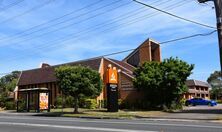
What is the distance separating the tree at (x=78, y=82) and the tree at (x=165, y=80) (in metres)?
6.02

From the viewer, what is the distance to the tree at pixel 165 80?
40688 millimetres

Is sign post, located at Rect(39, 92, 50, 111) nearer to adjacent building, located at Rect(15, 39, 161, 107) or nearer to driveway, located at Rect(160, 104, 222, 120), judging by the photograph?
adjacent building, located at Rect(15, 39, 161, 107)

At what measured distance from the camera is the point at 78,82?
121ft

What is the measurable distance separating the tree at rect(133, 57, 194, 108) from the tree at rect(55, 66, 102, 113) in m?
6.02

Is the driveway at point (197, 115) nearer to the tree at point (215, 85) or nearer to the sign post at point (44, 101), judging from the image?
the sign post at point (44, 101)

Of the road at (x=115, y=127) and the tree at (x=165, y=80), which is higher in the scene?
the tree at (x=165, y=80)

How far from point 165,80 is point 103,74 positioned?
12.9 meters

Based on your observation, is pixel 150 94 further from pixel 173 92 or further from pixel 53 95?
pixel 53 95

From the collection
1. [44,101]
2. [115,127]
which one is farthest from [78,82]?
[115,127]

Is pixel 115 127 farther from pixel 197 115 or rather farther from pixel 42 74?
pixel 42 74

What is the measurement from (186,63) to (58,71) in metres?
14.0

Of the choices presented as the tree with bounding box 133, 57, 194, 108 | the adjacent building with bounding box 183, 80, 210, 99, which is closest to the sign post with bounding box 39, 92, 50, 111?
the tree with bounding box 133, 57, 194, 108

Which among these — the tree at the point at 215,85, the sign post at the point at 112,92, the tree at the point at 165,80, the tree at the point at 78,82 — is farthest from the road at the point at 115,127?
the tree at the point at 215,85

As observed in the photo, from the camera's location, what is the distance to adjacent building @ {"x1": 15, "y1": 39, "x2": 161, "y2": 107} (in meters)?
47.7
